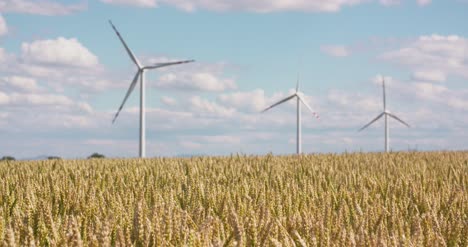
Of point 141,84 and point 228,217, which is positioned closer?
point 228,217

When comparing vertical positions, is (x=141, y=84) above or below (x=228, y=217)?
above

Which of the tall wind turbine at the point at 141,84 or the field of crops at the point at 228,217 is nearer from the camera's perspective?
the field of crops at the point at 228,217

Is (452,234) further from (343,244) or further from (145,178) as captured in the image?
A: (145,178)

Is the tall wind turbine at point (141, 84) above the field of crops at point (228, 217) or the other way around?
above

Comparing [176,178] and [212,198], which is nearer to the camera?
[212,198]

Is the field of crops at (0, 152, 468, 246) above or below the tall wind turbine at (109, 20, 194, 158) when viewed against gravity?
below

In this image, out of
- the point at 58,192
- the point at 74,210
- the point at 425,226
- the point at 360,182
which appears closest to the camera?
the point at 425,226

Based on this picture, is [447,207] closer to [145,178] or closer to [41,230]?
[41,230]

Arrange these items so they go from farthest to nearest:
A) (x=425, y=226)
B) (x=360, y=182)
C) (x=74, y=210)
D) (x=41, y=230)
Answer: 1. (x=360, y=182)
2. (x=74, y=210)
3. (x=425, y=226)
4. (x=41, y=230)

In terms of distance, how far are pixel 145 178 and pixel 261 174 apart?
6.62 ft

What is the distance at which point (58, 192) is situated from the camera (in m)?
7.52

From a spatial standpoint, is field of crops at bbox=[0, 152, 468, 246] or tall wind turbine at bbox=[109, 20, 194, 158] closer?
field of crops at bbox=[0, 152, 468, 246]

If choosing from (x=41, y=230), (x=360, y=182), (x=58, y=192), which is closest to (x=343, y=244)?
(x=41, y=230)

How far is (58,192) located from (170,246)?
162 inches
